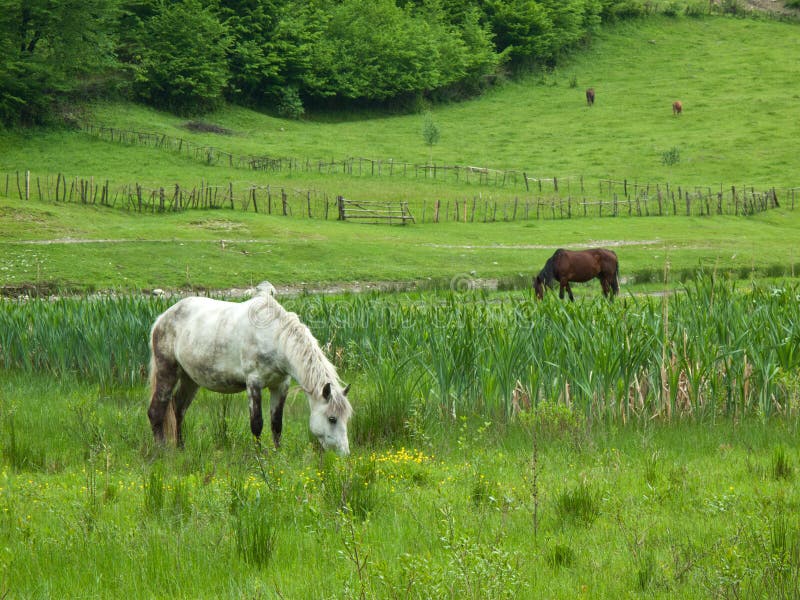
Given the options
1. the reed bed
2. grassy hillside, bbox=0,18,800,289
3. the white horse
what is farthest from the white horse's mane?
grassy hillside, bbox=0,18,800,289

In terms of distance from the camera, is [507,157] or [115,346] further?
[507,157]

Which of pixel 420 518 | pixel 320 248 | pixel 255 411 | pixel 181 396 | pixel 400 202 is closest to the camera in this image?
pixel 420 518

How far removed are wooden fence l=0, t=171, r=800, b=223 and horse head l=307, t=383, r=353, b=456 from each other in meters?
35.3

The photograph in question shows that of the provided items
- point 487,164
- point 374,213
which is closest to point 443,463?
point 374,213

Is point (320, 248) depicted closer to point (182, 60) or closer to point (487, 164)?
point (487, 164)

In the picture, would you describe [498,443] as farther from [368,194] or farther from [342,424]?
[368,194]

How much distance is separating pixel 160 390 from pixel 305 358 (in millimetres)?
2286

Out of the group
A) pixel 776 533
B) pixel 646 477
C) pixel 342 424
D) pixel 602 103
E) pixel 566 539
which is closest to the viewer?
pixel 776 533

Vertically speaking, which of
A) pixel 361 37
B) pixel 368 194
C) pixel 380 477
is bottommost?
pixel 368 194

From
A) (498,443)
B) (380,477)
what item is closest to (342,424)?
(380,477)

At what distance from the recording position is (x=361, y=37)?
81375mm

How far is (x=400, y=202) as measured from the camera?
152 feet

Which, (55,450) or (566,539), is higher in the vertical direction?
(566,539)

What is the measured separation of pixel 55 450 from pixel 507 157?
5471cm
